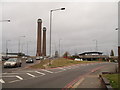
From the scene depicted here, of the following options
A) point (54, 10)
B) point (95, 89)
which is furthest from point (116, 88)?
point (54, 10)

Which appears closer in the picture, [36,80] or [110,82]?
[110,82]

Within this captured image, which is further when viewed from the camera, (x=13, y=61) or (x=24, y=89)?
(x=13, y=61)

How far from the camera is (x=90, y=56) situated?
13650 cm

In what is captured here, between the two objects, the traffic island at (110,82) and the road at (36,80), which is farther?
the road at (36,80)

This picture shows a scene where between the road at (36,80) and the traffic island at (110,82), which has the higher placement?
the traffic island at (110,82)

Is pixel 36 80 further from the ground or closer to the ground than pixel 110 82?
closer to the ground

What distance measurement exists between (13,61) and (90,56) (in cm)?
10543

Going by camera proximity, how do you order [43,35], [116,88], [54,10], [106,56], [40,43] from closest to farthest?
[116,88], [54,10], [40,43], [43,35], [106,56]

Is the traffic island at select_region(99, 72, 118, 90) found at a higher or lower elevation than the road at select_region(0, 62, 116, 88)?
higher

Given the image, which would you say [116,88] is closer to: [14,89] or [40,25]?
[14,89]

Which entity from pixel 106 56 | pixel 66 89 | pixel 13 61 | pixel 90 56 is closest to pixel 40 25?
pixel 90 56

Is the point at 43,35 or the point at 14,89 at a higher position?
the point at 43,35

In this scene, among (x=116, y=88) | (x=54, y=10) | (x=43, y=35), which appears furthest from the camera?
(x=43, y=35)

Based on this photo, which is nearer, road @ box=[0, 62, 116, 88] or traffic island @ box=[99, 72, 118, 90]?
traffic island @ box=[99, 72, 118, 90]
